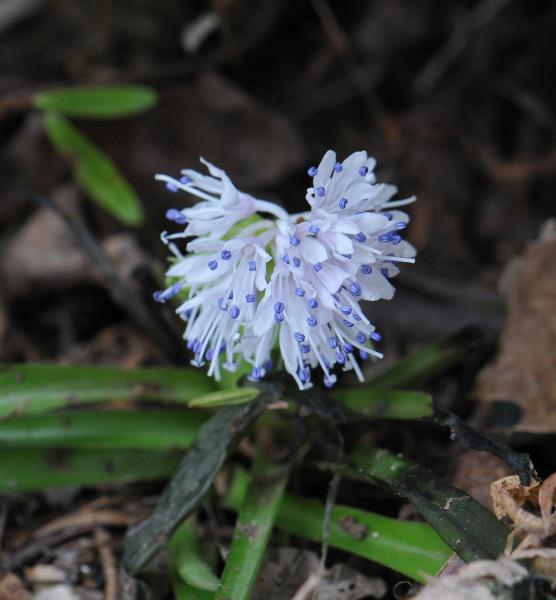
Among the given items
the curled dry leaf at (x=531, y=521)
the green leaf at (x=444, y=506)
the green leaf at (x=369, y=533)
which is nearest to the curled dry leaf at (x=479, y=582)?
the curled dry leaf at (x=531, y=521)

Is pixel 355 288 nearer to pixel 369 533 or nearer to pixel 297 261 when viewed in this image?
pixel 297 261

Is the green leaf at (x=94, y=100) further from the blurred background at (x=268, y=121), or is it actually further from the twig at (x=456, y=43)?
the twig at (x=456, y=43)

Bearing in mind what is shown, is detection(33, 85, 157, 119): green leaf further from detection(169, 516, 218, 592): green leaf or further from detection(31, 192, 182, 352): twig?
detection(169, 516, 218, 592): green leaf

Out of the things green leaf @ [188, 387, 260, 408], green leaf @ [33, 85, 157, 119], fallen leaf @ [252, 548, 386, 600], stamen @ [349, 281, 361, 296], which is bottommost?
fallen leaf @ [252, 548, 386, 600]

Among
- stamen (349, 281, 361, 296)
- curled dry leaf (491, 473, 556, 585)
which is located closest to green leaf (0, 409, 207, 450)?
stamen (349, 281, 361, 296)

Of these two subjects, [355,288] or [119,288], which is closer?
[355,288]

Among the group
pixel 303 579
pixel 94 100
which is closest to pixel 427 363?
pixel 303 579
